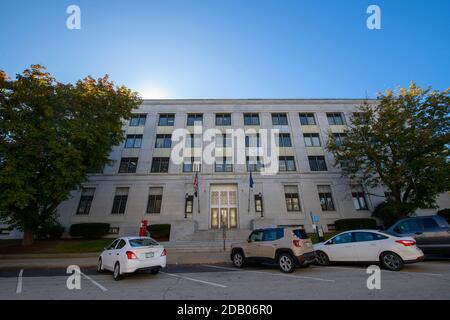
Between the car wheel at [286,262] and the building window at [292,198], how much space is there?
49.2 ft

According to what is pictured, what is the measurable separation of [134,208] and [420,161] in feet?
89.6

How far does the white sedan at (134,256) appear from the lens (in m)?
7.20

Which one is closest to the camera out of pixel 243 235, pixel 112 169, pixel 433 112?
pixel 433 112

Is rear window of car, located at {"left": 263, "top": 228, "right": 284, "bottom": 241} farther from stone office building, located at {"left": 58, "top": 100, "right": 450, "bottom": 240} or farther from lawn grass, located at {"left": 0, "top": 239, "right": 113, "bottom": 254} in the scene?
lawn grass, located at {"left": 0, "top": 239, "right": 113, "bottom": 254}

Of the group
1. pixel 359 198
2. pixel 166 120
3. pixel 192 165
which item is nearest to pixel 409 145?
pixel 359 198

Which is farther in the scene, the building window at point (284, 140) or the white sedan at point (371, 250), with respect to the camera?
the building window at point (284, 140)

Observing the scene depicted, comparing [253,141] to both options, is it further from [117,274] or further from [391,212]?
[117,274]

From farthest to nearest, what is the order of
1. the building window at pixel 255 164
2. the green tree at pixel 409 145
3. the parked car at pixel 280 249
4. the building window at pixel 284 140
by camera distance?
the building window at pixel 284 140
the building window at pixel 255 164
the green tree at pixel 409 145
the parked car at pixel 280 249

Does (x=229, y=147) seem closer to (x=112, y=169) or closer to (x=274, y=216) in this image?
(x=274, y=216)

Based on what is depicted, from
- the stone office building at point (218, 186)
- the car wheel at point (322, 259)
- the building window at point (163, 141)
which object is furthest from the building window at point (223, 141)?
the car wheel at point (322, 259)

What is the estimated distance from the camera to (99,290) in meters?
6.06

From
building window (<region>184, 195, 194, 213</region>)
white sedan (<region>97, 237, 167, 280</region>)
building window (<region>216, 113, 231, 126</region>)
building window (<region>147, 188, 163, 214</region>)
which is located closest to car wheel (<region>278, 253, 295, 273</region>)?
white sedan (<region>97, 237, 167, 280</region>)

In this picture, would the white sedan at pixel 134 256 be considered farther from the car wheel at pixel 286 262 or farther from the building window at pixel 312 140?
the building window at pixel 312 140
